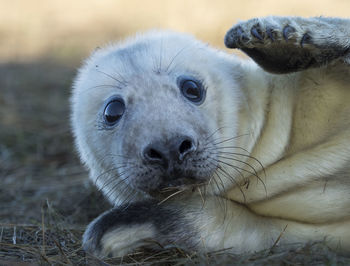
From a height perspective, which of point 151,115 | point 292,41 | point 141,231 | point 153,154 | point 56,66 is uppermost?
point 292,41

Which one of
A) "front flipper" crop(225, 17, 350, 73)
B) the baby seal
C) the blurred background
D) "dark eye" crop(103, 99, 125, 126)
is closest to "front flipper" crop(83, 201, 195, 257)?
the baby seal

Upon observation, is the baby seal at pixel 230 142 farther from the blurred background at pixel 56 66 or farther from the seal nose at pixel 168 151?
the blurred background at pixel 56 66

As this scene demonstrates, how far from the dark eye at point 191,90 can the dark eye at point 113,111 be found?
1.07 ft

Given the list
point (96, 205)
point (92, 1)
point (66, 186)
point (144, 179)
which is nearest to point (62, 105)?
point (66, 186)

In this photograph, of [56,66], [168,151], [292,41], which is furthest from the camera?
[56,66]

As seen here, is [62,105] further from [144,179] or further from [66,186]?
[144,179]

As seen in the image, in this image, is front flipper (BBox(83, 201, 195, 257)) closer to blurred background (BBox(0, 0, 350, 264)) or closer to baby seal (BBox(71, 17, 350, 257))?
baby seal (BBox(71, 17, 350, 257))

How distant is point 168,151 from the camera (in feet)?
8.46

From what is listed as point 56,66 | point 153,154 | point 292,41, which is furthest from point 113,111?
point 56,66

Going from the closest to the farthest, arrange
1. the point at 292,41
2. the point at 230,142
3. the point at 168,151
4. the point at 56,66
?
the point at 168,151
the point at 292,41
the point at 230,142
the point at 56,66

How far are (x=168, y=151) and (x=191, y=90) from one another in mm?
564

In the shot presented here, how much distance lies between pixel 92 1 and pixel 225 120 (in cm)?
923

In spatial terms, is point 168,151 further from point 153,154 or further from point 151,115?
point 151,115

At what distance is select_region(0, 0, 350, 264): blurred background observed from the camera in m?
4.37
